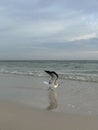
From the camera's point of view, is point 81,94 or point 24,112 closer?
point 24,112

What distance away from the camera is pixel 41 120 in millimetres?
6645

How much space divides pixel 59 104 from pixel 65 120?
241 cm

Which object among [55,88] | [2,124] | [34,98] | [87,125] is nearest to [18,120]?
[2,124]

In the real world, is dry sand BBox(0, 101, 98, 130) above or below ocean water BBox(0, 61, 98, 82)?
below

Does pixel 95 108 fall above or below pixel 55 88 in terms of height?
below

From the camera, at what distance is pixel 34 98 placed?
412 inches

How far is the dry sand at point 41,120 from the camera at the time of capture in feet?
19.9

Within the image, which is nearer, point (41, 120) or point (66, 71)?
point (41, 120)

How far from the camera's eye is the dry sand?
6071 millimetres

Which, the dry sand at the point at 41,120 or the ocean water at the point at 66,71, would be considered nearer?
the dry sand at the point at 41,120

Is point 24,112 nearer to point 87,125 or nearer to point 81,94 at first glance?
point 87,125

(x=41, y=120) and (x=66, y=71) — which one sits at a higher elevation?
(x=66, y=71)

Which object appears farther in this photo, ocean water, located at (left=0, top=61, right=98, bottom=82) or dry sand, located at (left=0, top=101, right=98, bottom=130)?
ocean water, located at (left=0, top=61, right=98, bottom=82)

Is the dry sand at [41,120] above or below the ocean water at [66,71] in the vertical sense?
below
